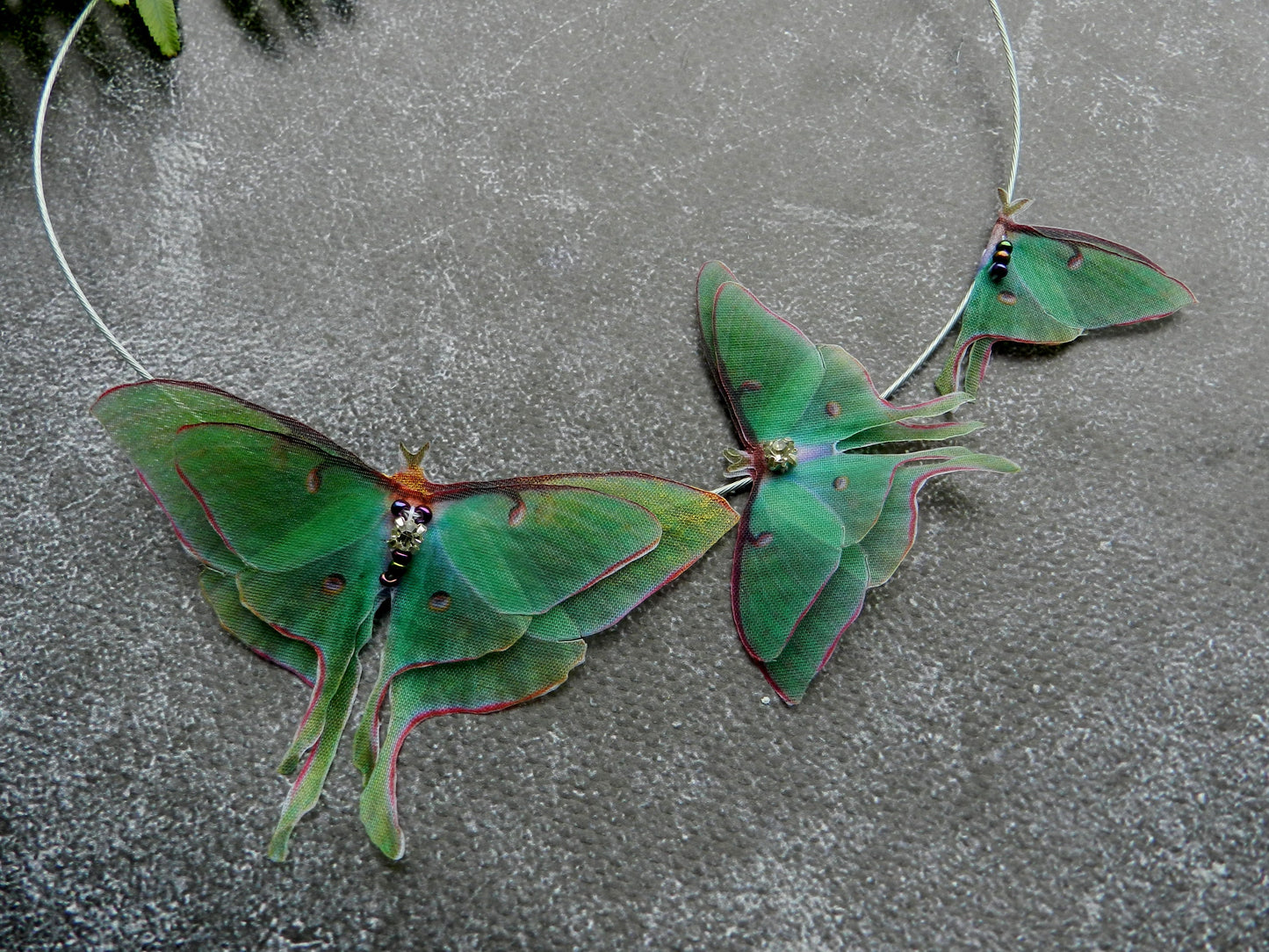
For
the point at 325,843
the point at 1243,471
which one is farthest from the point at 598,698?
the point at 1243,471

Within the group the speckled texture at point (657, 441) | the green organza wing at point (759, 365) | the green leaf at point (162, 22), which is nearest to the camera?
the speckled texture at point (657, 441)

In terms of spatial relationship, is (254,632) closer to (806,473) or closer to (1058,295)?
(806,473)

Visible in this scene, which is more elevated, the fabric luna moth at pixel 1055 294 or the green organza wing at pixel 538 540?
the green organza wing at pixel 538 540

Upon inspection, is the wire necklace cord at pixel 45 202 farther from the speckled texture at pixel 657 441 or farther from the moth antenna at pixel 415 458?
the moth antenna at pixel 415 458

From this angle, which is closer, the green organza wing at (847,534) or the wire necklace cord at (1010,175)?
the green organza wing at (847,534)

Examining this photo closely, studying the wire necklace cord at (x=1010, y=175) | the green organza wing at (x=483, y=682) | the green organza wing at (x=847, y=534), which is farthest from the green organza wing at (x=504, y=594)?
the wire necklace cord at (x=1010, y=175)

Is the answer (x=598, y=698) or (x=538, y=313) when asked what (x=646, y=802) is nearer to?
(x=598, y=698)

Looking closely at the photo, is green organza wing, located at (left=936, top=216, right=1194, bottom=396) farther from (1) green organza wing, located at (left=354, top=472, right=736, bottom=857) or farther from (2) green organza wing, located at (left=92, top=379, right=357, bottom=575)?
(2) green organza wing, located at (left=92, top=379, right=357, bottom=575)
